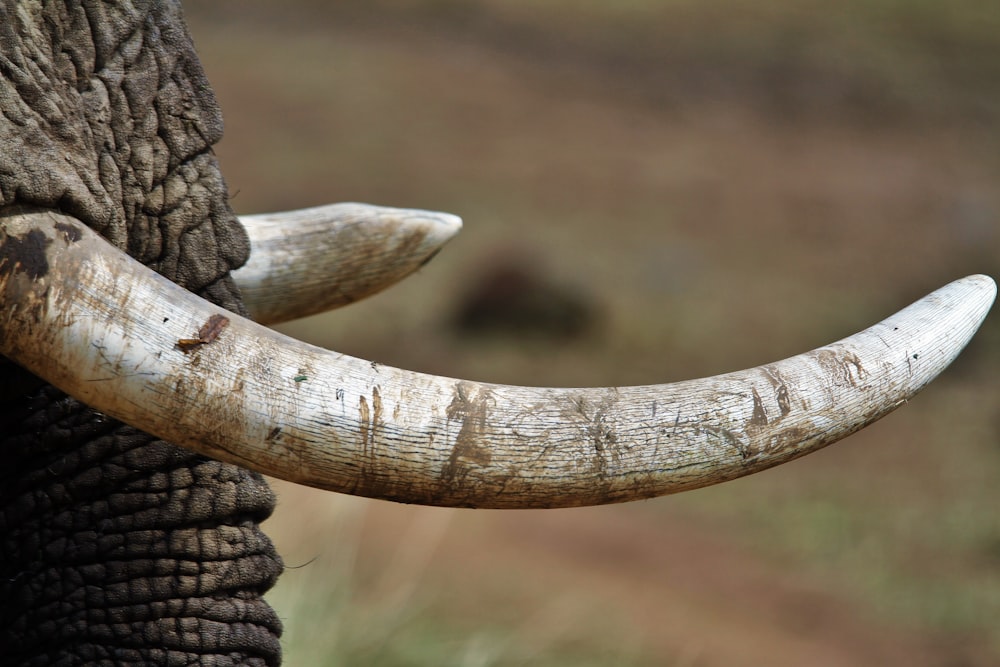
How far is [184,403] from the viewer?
129 centimetres

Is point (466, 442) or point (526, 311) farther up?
point (526, 311)

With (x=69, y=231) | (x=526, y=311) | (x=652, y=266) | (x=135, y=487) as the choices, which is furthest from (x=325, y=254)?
(x=652, y=266)

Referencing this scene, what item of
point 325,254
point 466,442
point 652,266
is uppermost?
point 652,266

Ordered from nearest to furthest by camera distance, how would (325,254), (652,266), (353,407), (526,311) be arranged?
1. (353,407)
2. (325,254)
3. (526,311)
4. (652,266)

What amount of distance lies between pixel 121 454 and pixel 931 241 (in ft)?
27.0

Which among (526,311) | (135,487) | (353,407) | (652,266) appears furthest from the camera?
(652,266)

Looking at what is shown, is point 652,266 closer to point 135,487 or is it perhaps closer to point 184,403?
point 135,487

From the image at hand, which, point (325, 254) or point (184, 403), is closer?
point (184, 403)

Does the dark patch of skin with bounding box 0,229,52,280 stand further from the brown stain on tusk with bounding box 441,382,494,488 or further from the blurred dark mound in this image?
the blurred dark mound

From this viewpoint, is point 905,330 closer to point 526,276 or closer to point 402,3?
point 526,276

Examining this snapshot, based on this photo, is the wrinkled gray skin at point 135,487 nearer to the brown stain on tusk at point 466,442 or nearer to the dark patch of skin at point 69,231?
the dark patch of skin at point 69,231

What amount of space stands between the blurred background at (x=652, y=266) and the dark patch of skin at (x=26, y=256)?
1.70 metres

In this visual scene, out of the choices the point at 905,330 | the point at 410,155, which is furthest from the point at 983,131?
the point at 905,330

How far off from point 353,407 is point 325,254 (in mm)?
764
